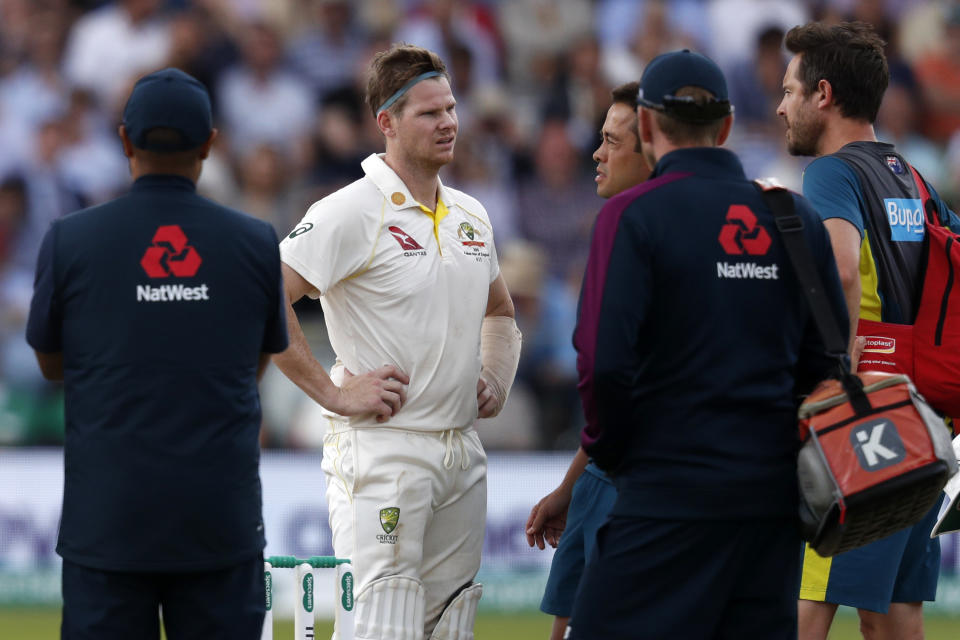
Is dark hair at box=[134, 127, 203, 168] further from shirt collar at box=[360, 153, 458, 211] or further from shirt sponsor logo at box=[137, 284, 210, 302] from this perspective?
shirt collar at box=[360, 153, 458, 211]

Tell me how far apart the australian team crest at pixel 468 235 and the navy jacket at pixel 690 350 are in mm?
1450

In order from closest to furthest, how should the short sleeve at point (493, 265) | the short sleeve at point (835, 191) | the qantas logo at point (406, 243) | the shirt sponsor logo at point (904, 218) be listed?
the short sleeve at point (835, 191), the shirt sponsor logo at point (904, 218), the qantas logo at point (406, 243), the short sleeve at point (493, 265)

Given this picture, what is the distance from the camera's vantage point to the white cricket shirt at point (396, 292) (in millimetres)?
4934

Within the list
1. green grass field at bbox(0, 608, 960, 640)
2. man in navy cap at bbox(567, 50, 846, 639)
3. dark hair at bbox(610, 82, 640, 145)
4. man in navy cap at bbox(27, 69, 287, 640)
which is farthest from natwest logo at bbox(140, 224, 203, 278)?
green grass field at bbox(0, 608, 960, 640)

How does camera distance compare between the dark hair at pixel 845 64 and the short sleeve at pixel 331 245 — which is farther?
the short sleeve at pixel 331 245

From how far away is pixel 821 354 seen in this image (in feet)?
12.9

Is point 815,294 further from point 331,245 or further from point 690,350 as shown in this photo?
point 331,245

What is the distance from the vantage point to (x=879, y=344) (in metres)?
4.80

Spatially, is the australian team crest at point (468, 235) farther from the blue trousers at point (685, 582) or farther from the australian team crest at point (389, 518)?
the blue trousers at point (685, 582)

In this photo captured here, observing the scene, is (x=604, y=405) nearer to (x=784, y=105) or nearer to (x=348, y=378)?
(x=348, y=378)

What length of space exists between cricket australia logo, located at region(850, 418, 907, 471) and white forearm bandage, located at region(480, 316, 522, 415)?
192 cm

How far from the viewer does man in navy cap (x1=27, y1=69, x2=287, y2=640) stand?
3549mm

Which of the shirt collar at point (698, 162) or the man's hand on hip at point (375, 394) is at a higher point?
the shirt collar at point (698, 162)

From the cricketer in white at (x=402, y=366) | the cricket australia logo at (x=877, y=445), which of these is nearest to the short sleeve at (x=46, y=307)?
the cricketer in white at (x=402, y=366)
